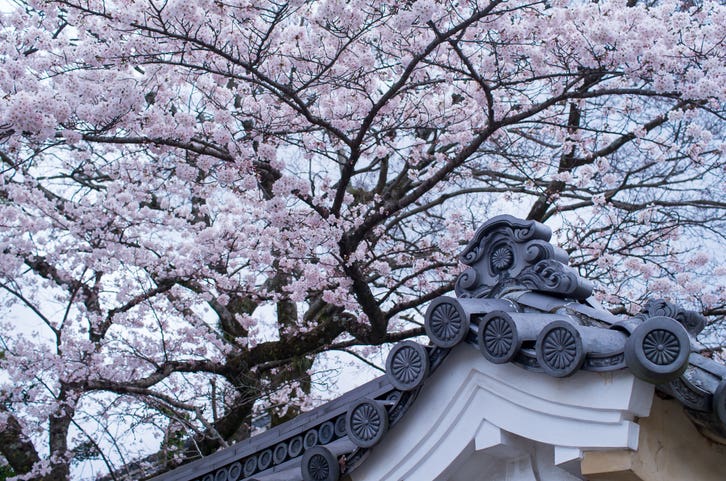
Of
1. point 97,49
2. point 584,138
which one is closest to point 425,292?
point 584,138

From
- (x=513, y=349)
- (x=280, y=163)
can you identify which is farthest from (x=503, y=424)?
(x=280, y=163)

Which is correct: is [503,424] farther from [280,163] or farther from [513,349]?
[280,163]

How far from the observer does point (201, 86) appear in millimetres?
8695

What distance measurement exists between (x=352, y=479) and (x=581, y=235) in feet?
21.5

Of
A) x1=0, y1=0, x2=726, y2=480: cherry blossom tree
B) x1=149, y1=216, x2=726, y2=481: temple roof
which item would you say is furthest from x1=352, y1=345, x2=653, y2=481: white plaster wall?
x1=0, y1=0, x2=726, y2=480: cherry blossom tree

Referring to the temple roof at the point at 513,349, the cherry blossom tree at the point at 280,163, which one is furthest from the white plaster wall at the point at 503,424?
the cherry blossom tree at the point at 280,163

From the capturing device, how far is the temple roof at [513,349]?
2639mm

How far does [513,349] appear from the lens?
109 inches

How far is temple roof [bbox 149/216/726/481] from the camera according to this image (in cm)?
264

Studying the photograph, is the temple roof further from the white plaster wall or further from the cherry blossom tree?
the cherry blossom tree

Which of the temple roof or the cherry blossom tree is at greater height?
the cherry blossom tree

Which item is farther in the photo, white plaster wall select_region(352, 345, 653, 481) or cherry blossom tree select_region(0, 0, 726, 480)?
cherry blossom tree select_region(0, 0, 726, 480)

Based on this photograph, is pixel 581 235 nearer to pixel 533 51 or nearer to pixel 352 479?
pixel 533 51

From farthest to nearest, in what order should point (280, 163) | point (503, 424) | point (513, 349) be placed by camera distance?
point (280, 163) < point (503, 424) < point (513, 349)
